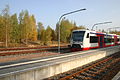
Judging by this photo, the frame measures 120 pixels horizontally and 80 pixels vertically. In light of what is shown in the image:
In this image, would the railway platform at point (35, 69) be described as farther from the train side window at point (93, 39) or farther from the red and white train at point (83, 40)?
the train side window at point (93, 39)

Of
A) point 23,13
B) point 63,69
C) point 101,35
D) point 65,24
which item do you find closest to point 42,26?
point 65,24

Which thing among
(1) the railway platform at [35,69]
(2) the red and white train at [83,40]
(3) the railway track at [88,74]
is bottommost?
(3) the railway track at [88,74]

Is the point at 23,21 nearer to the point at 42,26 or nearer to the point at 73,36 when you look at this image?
the point at 73,36

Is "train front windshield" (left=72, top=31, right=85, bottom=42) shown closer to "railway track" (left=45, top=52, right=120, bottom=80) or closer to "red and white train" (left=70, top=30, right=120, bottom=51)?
"red and white train" (left=70, top=30, right=120, bottom=51)

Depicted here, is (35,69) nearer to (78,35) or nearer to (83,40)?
(83,40)

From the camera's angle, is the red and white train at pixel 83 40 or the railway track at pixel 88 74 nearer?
the railway track at pixel 88 74

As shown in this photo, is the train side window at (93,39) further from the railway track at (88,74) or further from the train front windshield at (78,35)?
the railway track at (88,74)

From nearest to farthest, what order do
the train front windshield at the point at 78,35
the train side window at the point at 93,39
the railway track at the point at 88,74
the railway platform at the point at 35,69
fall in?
1. the railway platform at the point at 35,69
2. the railway track at the point at 88,74
3. the train front windshield at the point at 78,35
4. the train side window at the point at 93,39

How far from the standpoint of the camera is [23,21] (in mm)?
44188

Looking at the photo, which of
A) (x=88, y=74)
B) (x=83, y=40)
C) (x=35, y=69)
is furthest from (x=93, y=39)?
(x=35, y=69)

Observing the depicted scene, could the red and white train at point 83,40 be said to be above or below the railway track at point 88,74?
above

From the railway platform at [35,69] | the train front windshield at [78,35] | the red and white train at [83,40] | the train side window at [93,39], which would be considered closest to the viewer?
the railway platform at [35,69]

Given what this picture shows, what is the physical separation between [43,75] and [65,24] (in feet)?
178

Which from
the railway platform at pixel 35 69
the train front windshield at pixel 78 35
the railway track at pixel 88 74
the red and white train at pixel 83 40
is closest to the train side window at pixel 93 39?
the red and white train at pixel 83 40
